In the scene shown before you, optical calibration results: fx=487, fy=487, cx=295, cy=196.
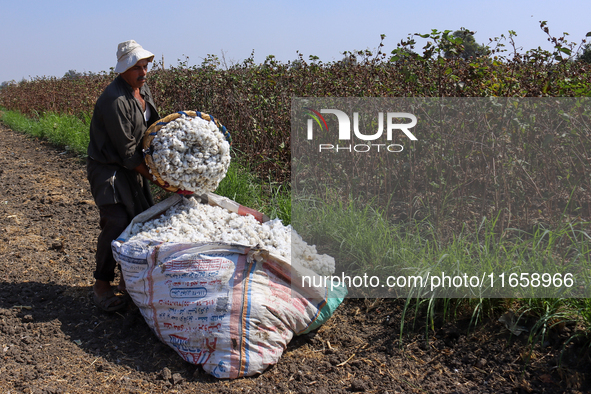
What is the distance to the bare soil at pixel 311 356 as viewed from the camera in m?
2.31

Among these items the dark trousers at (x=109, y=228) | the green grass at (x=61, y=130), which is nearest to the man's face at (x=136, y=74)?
the dark trousers at (x=109, y=228)

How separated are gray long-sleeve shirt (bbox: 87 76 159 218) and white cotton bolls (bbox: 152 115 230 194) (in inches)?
6.6

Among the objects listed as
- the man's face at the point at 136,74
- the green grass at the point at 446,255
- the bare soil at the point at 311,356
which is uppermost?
the man's face at the point at 136,74

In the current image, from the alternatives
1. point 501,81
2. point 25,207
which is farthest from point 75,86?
point 501,81

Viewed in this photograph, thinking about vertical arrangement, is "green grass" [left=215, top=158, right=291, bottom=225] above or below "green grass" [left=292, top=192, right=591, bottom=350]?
above

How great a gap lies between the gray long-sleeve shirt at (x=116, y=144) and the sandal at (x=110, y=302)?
20.2 inches

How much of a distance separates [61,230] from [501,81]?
384 centimetres

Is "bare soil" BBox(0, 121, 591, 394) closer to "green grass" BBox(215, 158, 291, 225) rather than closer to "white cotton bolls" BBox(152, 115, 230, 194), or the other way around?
"white cotton bolls" BBox(152, 115, 230, 194)

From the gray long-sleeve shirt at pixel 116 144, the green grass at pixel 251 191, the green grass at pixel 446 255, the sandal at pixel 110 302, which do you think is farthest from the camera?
the green grass at pixel 251 191

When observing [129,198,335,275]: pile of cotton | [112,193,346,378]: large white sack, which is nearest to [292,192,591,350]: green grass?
[129,198,335,275]: pile of cotton

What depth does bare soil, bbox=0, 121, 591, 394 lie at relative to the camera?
231 centimetres

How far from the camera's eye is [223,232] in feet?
9.20

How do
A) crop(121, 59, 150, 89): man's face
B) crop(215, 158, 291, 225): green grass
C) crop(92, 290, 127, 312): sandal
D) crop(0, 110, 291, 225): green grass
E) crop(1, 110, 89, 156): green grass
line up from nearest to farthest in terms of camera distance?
1. crop(121, 59, 150, 89): man's face
2. crop(92, 290, 127, 312): sandal
3. crop(0, 110, 291, 225): green grass
4. crop(215, 158, 291, 225): green grass
5. crop(1, 110, 89, 156): green grass

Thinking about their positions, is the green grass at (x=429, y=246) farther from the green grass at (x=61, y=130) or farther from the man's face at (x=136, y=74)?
the green grass at (x=61, y=130)
